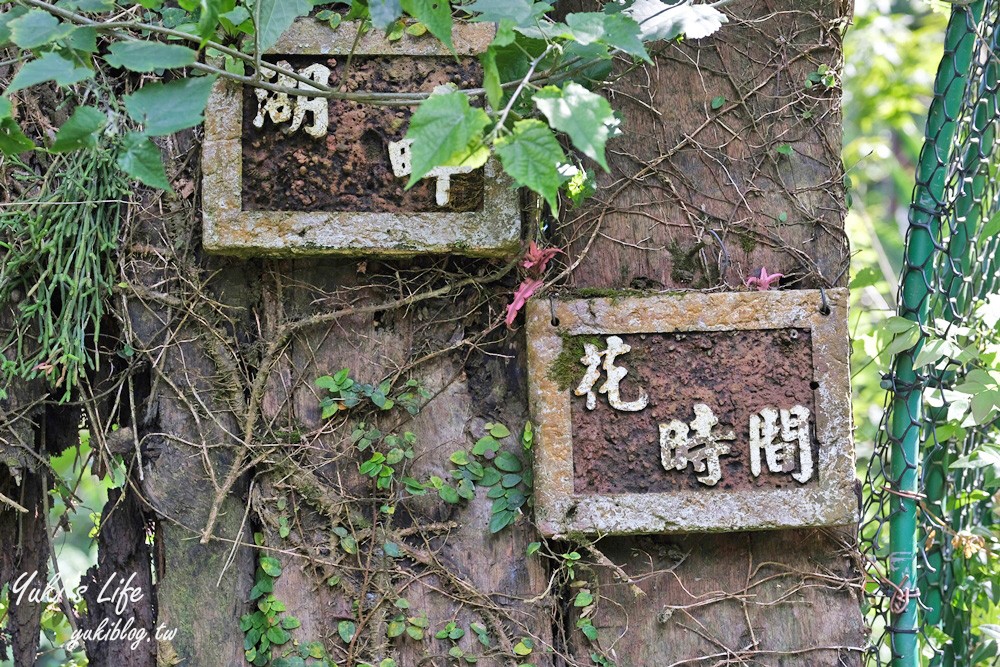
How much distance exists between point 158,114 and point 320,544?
101cm

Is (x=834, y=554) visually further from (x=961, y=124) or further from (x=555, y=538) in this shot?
(x=961, y=124)

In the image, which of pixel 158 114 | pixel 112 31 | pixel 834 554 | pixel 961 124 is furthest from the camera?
pixel 961 124

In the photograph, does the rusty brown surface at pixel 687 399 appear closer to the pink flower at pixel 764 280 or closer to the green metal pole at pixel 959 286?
the pink flower at pixel 764 280

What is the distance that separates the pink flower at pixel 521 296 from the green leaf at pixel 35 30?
0.99 meters

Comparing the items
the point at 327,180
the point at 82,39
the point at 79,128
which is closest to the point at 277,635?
the point at 327,180

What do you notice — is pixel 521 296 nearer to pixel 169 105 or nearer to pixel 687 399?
pixel 687 399

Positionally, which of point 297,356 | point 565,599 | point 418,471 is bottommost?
point 565,599

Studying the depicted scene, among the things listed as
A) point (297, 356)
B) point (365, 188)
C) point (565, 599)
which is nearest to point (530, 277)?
point (365, 188)

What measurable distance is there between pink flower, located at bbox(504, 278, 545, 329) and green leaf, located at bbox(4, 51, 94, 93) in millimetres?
939

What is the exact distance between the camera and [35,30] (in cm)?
134

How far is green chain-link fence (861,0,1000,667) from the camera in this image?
78.5 inches

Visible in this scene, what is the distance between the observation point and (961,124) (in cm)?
227

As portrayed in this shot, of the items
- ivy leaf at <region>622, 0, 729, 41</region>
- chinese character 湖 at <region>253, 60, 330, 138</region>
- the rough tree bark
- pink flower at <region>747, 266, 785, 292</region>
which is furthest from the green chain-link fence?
chinese character 湖 at <region>253, 60, 330, 138</region>

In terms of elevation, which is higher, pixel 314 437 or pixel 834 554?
pixel 314 437
